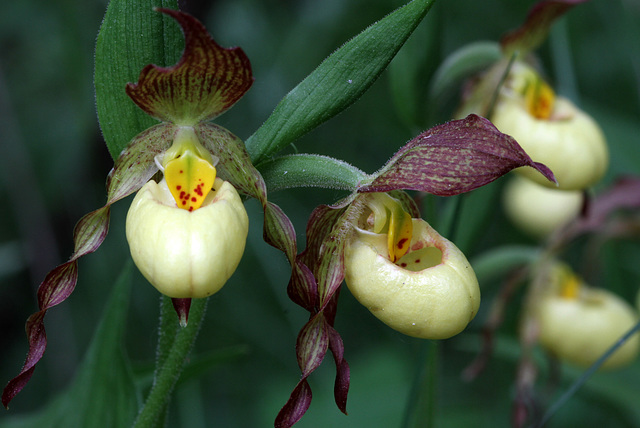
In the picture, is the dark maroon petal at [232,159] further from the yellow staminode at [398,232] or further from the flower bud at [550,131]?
the flower bud at [550,131]

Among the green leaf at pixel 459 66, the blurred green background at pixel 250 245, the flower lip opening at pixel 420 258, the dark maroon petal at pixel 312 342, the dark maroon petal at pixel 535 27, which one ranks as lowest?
the blurred green background at pixel 250 245

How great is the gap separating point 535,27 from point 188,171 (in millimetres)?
1138

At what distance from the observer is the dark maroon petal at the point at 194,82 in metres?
0.81

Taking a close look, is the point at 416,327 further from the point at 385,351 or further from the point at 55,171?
the point at 55,171

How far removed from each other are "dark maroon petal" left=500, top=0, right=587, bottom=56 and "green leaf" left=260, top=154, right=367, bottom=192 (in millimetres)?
886

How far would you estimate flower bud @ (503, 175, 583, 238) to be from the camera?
2223 millimetres

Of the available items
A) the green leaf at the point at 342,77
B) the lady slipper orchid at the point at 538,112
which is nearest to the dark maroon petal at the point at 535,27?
the lady slipper orchid at the point at 538,112

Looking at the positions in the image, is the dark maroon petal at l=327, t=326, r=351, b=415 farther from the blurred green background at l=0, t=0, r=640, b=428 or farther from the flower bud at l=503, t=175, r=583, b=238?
the flower bud at l=503, t=175, r=583, b=238

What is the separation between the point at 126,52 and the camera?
39.0 inches

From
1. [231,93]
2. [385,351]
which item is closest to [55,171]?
[385,351]

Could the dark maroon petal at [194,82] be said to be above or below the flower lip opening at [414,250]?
above

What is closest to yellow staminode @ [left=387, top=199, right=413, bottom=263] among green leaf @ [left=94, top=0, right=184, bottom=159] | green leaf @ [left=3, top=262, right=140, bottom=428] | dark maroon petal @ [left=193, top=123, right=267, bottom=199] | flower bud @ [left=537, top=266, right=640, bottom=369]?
dark maroon petal @ [left=193, top=123, right=267, bottom=199]

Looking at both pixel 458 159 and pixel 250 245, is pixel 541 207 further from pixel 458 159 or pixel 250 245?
pixel 458 159

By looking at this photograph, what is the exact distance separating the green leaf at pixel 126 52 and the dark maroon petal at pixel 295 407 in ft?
1.72
